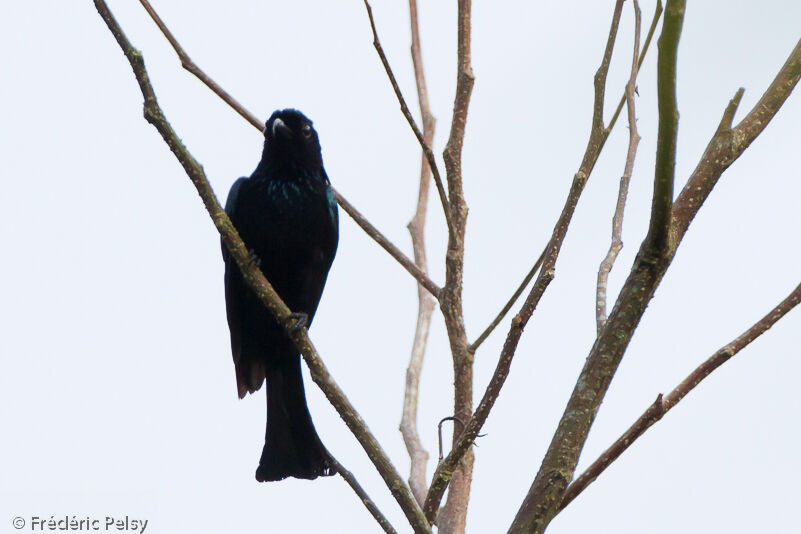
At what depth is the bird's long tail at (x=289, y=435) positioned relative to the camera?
433cm

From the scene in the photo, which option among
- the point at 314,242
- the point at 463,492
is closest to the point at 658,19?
the point at 463,492

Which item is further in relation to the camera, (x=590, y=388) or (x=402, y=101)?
(x=402, y=101)

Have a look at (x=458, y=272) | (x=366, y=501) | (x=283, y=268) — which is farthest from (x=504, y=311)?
(x=283, y=268)

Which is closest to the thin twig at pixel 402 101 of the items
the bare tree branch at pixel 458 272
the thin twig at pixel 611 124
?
the bare tree branch at pixel 458 272

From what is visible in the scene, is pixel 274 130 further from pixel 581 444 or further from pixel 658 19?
pixel 581 444

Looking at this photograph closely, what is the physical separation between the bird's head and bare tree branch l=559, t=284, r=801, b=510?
2676 mm

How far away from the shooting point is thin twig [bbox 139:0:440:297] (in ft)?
10.7

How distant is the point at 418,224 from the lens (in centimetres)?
404

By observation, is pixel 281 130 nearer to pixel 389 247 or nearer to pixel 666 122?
pixel 389 247

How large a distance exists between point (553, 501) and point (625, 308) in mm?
483

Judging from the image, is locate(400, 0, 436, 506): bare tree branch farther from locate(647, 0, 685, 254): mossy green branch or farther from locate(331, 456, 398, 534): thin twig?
locate(647, 0, 685, 254): mossy green branch

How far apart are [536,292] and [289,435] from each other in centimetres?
246

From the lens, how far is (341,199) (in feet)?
11.3

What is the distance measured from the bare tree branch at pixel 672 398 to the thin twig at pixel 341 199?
0.97 meters
